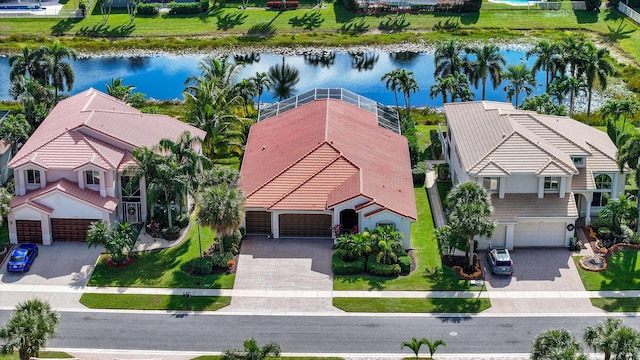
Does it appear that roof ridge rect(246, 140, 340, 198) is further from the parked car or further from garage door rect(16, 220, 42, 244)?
garage door rect(16, 220, 42, 244)

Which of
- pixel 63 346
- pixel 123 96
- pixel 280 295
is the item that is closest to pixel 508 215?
pixel 280 295

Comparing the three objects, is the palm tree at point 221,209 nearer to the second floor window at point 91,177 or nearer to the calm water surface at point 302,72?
the second floor window at point 91,177

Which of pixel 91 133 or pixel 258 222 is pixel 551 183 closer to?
pixel 258 222

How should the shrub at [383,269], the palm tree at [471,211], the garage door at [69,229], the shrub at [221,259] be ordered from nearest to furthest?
the palm tree at [471,211] → the shrub at [383,269] → the shrub at [221,259] → the garage door at [69,229]

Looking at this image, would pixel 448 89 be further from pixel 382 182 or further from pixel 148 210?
pixel 148 210

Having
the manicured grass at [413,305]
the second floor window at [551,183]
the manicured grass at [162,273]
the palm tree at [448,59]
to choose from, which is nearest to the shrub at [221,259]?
the manicured grass at [162,273]

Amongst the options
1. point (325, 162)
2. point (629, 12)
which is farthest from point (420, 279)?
point (629, 12)
